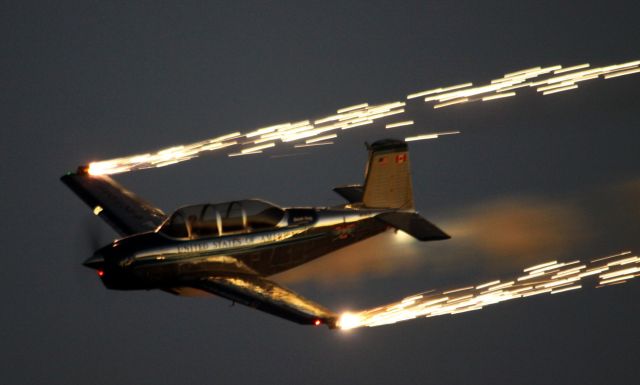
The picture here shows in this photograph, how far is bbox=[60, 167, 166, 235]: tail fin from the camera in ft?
148

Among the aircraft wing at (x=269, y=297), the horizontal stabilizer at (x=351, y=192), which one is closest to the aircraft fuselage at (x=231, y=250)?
the aircraft wing at (x=269, y=297)

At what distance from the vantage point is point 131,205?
46.2 metres

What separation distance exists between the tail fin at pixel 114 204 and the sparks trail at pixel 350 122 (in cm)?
264

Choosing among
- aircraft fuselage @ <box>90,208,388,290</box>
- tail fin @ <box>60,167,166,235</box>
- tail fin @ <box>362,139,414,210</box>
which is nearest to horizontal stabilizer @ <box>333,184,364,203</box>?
tail fin @ <box>362,139,414,210</box>

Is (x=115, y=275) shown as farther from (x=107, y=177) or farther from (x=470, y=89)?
(x=470, y=89)

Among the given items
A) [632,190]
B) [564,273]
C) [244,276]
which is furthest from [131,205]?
[632,190]

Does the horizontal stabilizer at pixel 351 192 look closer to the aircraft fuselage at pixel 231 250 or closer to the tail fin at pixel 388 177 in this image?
the tail fin at pixel 388 177

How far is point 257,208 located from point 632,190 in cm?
1497

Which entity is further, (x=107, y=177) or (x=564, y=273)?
(x=107, y=177)

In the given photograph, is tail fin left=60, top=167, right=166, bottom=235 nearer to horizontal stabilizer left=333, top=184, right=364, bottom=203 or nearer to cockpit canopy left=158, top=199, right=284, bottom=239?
cockpit canopy left=158, top=199, right=284, bottom=239

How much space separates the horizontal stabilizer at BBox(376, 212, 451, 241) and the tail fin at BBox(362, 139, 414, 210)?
1.31ft

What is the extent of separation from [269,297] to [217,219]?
124 inches

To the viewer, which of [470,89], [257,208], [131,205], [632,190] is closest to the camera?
[257,208]

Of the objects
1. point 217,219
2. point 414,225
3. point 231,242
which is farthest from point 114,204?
point 414,225
